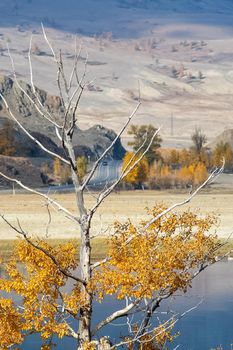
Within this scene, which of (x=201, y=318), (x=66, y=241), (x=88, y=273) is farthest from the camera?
(x=66, y=241)

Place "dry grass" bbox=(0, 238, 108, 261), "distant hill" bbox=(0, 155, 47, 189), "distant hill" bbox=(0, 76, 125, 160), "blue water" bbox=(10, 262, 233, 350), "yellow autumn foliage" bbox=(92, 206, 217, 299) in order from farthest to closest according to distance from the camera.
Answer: "distant hill" bbox=(0, 76, 125, 160)
"distant hill" bbox=(0, 155, 47, 189)
"dry grass" bbox=(0, 238, 108, 261)
"blue water" bbox=(10, 262, 233, 350)
"yellow autumn foliage" bbox=(92, 206, 217, 299)

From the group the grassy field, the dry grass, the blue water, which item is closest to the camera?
the blue water

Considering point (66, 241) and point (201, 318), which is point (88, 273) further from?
point (66, 241)

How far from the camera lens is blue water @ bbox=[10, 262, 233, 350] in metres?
29.8

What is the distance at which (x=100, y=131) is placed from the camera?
472 ft

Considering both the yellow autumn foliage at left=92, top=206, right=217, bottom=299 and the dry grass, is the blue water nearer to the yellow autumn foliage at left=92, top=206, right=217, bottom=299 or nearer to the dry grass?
the dry grass

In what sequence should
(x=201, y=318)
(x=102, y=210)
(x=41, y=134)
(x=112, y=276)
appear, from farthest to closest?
(x=41, y=134) < (x=102, y=210) < (x=201, y=318) < (x=112, y=276)

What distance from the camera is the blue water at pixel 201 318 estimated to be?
2977cm

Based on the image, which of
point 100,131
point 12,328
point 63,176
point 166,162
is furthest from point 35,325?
point 100,131

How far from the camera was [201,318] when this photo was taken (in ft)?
109

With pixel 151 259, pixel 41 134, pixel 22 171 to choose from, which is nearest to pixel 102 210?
pixel 22 171

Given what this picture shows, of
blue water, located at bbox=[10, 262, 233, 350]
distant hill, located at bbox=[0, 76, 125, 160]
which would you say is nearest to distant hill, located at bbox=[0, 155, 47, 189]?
distant hill, located at bbox=[0, 76, 125, 160]

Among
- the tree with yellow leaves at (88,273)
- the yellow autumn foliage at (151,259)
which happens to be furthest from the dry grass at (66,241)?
the tree with yellow leaves at (88,273)

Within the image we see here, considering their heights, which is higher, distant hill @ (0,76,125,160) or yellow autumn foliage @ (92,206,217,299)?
yellow autumn foliage @ (92,206,217,299)
